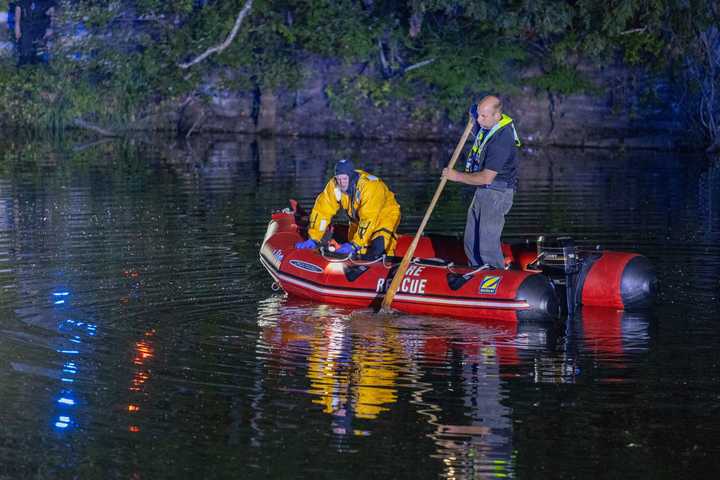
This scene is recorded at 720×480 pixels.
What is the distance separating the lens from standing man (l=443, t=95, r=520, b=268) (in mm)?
10875

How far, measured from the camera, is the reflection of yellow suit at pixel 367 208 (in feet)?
38.5

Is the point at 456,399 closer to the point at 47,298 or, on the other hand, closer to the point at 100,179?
the point at 47,298

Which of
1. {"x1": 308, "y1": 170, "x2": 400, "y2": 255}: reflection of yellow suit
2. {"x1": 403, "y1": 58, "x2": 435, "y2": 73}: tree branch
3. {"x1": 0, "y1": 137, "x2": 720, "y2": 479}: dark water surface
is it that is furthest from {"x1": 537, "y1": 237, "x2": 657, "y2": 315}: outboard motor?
{"x1": 403, "y1": 58, "x2": 435, "y2": 73}: tree branch

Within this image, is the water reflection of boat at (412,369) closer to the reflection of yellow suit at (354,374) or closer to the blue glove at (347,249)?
the reflection of yellow suit at (354,374)

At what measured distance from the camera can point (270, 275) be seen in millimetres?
12547

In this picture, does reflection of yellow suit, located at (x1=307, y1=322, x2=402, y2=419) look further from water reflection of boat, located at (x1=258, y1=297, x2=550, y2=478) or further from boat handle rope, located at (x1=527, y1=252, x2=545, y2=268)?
boat handle rope, located at (x1=527, y1=252, x2=545, y2=268)

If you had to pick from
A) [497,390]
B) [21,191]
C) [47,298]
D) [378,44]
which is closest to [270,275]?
[47,298]

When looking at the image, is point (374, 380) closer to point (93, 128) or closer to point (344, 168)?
point (344, 168)

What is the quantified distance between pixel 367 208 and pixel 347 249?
41 centimetres

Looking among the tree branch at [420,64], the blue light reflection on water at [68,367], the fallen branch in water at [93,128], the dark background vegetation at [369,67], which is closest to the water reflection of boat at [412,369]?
the blue light reflection on water at [68,367]

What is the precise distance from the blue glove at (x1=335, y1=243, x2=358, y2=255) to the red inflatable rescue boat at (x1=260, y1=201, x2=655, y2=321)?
10 centimetres

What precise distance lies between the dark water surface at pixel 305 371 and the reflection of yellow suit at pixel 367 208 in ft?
3.09

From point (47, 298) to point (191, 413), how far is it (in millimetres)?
3750

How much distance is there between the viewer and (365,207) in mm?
11750
